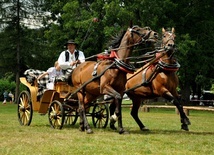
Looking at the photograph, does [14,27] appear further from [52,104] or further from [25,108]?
[52,104]

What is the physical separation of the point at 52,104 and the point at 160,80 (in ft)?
10.5

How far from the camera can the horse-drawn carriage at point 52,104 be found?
13727mm

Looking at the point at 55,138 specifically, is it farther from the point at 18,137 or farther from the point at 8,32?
the point at 8,32

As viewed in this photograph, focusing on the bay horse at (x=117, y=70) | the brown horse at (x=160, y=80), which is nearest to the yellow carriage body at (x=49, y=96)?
the bay horse at (x=117, y=70)

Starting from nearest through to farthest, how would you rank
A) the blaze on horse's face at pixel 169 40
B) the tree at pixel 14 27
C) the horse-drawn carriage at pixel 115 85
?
the horse-drawn carriage at pixel 115 85 → the blaze on horse's face at pixel 169 40 → the tree at pixel 14 27

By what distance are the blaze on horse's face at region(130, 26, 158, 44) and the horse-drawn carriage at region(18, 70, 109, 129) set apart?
246 cm

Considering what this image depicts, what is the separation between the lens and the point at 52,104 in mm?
13875

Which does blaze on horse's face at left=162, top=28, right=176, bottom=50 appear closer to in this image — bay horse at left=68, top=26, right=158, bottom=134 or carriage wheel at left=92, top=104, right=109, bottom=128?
bay horse at left=68, top=26, right=158, bottom=134

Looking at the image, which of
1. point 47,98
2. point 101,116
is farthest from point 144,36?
point 47,98

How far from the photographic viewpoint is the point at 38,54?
Result: 1774 inches

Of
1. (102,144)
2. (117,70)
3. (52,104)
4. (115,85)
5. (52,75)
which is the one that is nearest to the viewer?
(102,144)

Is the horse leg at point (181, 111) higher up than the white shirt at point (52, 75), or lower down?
lower down

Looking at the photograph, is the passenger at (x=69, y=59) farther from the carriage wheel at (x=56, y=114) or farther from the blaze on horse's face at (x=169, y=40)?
the blaze on horse's face at (x=169, y=40)

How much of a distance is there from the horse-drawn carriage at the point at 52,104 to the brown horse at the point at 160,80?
3.50ft
